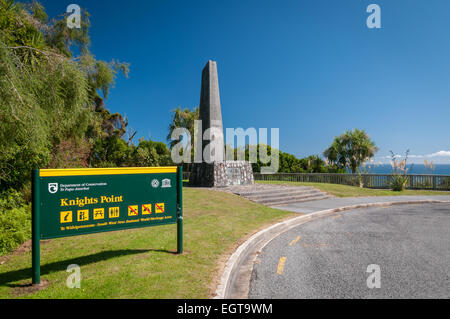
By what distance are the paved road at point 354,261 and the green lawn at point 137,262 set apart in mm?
926

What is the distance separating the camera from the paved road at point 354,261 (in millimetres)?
3695

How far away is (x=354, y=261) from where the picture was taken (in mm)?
4863

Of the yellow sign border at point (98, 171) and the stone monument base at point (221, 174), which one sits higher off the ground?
the yellow sign border at point (98, 171)

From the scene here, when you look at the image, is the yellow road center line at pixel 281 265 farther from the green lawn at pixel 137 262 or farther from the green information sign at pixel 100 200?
the green information sign at pixel 100 200

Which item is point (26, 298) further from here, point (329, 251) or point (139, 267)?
point (329, 251)

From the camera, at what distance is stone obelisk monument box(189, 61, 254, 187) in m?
17.0

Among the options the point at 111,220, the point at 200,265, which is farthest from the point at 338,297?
the point at 111,220

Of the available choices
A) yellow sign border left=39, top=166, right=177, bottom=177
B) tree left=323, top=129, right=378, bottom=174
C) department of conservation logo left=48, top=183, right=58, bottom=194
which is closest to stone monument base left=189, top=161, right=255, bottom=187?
yellow sign border left=39, top=166, right=177, bottom=177

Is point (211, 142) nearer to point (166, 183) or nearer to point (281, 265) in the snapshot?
point (166, 183)

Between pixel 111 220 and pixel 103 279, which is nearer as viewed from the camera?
pixel 103 279

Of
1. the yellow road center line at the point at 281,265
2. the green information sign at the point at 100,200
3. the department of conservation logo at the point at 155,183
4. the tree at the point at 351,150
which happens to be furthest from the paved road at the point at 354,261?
the tree at the point at 351,150

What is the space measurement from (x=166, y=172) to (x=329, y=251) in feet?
12.7

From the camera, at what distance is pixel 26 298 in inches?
134

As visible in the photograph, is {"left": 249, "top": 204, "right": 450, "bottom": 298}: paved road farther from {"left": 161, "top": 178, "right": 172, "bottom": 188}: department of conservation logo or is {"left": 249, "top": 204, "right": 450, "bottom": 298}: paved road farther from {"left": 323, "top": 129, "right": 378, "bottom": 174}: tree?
{"left": 323, "top": 129, "right": 378, "bottom": 174}: tree
